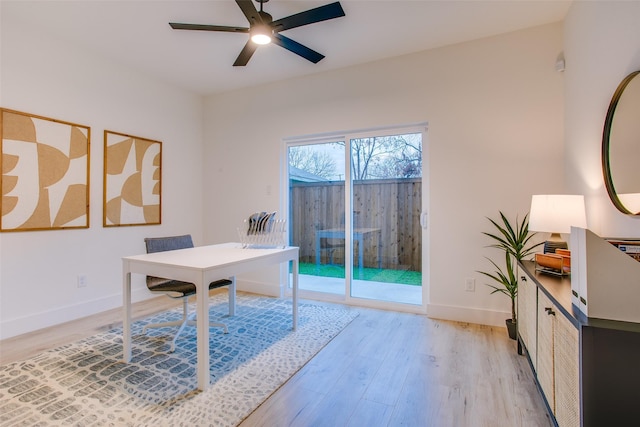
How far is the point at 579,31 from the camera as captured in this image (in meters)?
2.23

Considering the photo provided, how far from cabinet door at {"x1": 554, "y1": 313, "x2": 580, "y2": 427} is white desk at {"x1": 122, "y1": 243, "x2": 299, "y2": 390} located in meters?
1.73

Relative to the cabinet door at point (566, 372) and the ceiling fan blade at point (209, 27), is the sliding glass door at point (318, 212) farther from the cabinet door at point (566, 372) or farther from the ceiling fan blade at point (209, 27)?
the cabinet door at point (566, 372)

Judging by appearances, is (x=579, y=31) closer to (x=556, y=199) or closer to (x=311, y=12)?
(x=556, y=199)

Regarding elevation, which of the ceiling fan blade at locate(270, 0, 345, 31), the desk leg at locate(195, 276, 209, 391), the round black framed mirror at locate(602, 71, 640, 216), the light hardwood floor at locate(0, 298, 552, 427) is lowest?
the light hardwood floor at locate(0, 298, 552, 427)

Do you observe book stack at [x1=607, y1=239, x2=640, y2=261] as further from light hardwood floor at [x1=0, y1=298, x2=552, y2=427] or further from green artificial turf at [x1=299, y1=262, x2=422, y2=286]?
green artificial turf at [x1=299, y1=262, x2=422, y2=286]

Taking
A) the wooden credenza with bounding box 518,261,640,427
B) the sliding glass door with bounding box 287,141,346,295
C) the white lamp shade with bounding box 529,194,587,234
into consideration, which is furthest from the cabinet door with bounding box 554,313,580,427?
the sliding glass door with bounding box 287,141,346,295

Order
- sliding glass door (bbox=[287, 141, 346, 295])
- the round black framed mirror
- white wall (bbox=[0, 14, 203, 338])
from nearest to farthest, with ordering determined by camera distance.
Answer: the round black framed mirror
white wall (bbox=[0, 14, 203, 338])
sliding glass door (bbox=[287, 141, 346, 295])

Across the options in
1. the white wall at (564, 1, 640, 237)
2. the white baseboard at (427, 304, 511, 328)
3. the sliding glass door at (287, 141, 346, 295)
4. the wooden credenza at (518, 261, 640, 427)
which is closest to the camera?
the wooden credenza at (518, 261, 640, 427)

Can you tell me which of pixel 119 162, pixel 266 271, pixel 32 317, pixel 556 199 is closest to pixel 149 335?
pixel 32 317

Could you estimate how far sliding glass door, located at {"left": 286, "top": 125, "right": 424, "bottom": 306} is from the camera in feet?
11.0

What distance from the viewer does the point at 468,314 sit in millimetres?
2984

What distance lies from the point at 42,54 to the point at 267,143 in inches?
87.3

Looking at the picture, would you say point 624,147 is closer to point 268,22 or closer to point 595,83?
point 595,83

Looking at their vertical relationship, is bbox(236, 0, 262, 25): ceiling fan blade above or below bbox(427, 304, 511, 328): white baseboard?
above
